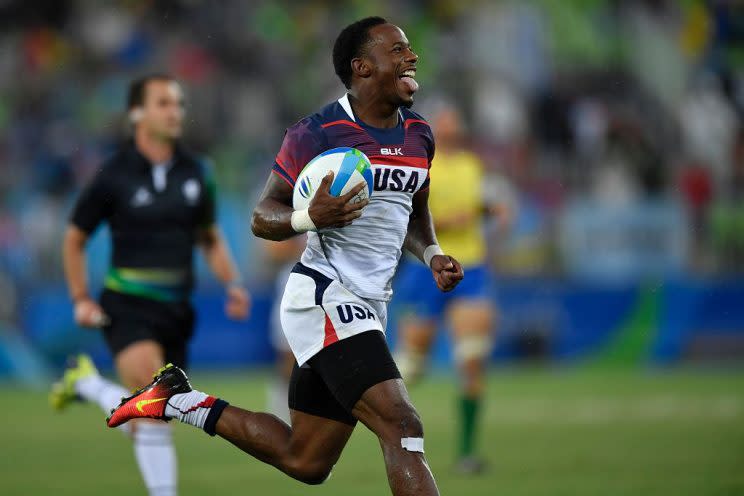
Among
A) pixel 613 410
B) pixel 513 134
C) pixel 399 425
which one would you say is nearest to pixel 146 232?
pixel 399 425

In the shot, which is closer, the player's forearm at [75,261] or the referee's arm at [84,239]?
the referee's arm at [84,239]

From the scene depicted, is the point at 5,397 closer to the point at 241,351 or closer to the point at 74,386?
the point at 241,351

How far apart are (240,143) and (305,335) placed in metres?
15.2

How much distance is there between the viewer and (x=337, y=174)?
5.12 m

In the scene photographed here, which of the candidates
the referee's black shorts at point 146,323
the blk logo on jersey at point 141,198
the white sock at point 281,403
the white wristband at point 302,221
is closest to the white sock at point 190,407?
the white wristband at point 302,221

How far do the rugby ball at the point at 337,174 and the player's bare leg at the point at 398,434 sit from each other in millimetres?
872

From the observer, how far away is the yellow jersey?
34.5 feet

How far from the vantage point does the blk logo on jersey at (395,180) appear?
552 cm

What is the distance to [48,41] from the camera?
22203mm

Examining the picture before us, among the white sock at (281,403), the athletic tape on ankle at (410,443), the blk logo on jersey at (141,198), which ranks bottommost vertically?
the white sock at (281,403)

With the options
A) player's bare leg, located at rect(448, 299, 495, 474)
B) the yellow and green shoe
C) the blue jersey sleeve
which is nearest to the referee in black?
the yellow and green shoe

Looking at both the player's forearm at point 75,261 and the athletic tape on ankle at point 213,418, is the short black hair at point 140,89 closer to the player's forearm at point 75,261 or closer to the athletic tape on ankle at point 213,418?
the player's forearm at point 75,261

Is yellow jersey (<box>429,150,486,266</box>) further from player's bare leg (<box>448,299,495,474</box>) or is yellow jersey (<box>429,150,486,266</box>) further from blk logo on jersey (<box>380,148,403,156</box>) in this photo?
blk logo on jersey (<box>380,148,403,156</box>)

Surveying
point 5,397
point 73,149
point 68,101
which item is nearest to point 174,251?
point 5,397
